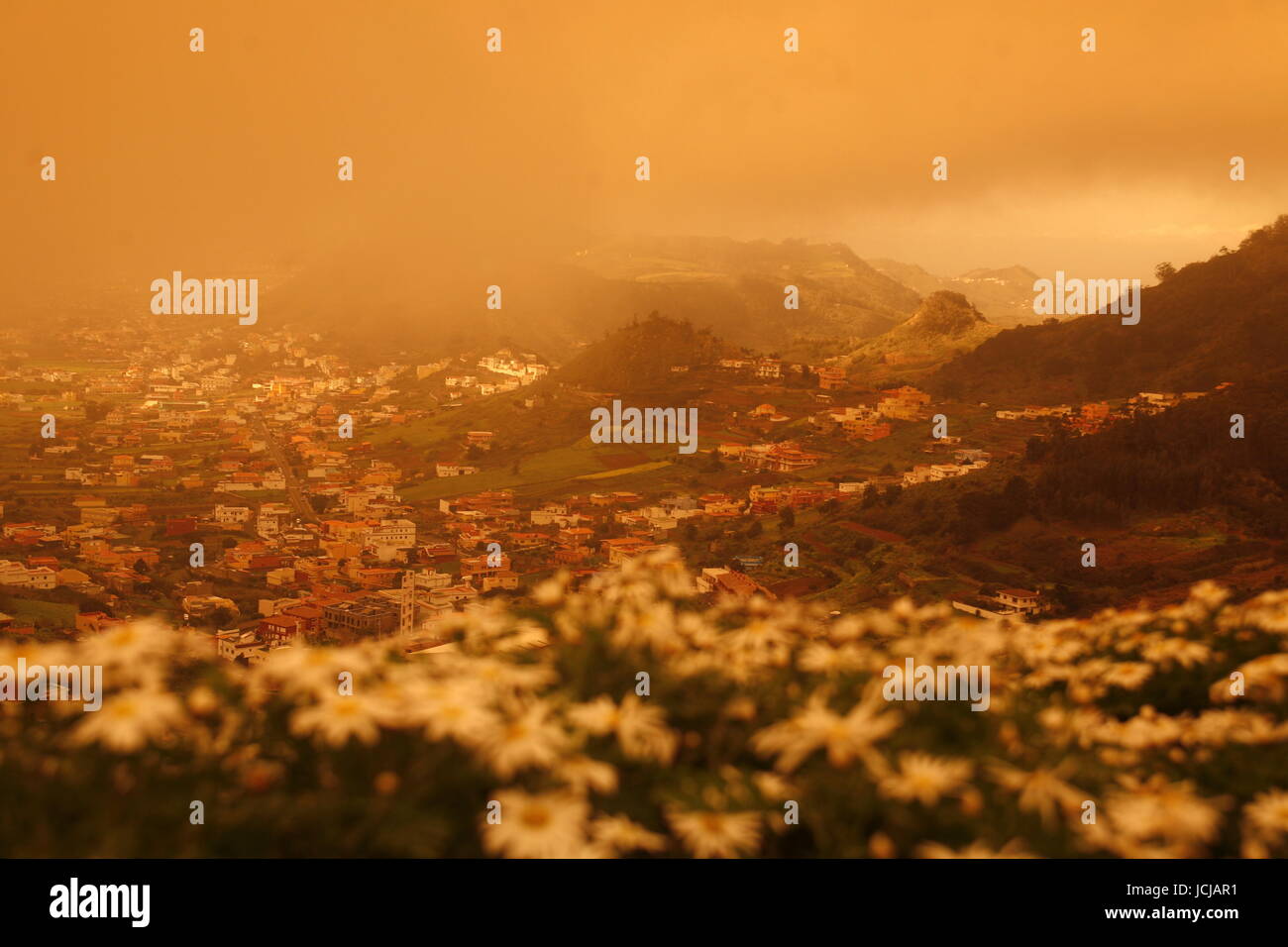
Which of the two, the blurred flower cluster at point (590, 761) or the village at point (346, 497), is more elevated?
the village at point (346, 497)

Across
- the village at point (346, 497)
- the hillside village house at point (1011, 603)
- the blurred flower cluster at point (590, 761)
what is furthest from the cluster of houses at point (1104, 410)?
the blurred flower cluster at point (590, 761)

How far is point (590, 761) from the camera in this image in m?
1.50

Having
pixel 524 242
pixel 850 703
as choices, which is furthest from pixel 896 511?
pixel 524 242

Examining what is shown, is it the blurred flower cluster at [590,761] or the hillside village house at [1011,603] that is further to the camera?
the hillside village house at [1011,603]

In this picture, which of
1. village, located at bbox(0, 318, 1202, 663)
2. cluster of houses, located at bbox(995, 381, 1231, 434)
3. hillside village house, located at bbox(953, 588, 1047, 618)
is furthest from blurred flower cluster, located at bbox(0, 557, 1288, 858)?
cluster of houses, located at bbox(995, 381, 1231, 434)

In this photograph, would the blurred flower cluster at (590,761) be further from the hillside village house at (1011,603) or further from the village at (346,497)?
the village at (346,497)

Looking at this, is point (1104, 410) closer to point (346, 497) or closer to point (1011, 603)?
point (1011, 603)

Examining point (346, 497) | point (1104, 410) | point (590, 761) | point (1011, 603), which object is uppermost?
point (1104, 410)

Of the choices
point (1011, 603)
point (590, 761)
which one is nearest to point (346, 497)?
point (1011, 603)

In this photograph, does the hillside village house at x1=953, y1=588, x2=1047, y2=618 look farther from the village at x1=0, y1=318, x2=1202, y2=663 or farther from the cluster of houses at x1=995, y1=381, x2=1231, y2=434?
the cluster of houses at x1=995, y1=381, x2=1231, y2=434

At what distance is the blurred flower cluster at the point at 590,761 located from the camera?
1.36 metres

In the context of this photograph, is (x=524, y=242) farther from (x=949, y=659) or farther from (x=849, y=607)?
(x=949, y=659)

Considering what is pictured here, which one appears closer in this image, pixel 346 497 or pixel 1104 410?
pixel 1104 410

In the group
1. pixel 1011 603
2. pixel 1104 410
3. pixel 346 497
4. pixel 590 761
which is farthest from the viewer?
pixel 346 497
